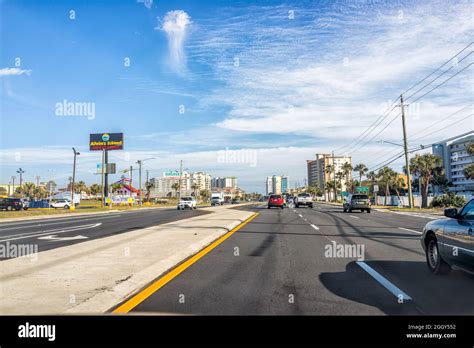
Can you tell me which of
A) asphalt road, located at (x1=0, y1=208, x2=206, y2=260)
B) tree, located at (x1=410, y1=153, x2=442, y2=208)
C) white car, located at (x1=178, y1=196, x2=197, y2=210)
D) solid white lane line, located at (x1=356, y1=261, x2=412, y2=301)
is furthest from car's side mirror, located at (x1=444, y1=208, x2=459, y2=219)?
tree, located at (x1=410, y1=153, x2=442, y2=208)

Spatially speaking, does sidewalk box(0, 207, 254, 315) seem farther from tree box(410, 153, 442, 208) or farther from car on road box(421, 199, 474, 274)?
tree box(410, 153, 442, 208)

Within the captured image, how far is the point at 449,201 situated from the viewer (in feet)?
153

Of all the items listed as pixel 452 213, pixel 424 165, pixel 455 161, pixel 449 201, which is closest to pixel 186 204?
pixel 449 201

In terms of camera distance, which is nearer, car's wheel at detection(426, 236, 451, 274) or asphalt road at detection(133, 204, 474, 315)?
asphalt road at detection(133, 204, 474, 315)

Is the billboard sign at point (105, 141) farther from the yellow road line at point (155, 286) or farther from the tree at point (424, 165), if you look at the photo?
the yellow road line at point (155, 286)

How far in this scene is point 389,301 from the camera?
577 cm

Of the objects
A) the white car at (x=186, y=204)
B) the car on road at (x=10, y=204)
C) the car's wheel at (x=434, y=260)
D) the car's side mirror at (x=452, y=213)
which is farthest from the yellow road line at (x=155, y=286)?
the car on road at (x=10, y=204)

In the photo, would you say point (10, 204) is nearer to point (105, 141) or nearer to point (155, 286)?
point (105, 141)

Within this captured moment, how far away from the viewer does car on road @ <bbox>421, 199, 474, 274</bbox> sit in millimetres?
6457

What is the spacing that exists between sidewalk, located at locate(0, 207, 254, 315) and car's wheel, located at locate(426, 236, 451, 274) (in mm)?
5320

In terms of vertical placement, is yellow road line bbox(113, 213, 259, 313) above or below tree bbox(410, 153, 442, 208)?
below

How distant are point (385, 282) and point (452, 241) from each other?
4.48 feet

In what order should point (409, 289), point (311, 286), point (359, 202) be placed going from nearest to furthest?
point (409, 289) → point (311, 286) → point (359, 202)
